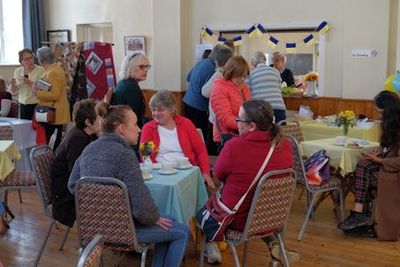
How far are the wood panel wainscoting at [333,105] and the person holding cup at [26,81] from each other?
3.26 m

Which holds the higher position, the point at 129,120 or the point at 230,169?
the point at 129,120

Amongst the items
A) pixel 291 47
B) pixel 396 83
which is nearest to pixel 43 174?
pixel 396 83

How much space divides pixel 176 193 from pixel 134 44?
17.5 feet

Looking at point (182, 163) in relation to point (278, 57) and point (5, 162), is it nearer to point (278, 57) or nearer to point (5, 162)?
point (5, 162)

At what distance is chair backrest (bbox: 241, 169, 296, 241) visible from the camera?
99.6 inches

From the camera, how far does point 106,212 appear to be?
2467mm

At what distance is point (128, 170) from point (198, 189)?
0.87m

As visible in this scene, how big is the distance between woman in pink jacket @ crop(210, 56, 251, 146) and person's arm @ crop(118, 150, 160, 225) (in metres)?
1.61

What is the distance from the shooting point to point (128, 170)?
245 cm

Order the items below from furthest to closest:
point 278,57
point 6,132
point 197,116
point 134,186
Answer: point 278,57 → point 197,116 → point 6,132 → point 134,186

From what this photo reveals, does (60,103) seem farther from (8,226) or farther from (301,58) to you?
(301,58)

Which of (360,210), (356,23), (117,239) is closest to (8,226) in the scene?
(117,239)

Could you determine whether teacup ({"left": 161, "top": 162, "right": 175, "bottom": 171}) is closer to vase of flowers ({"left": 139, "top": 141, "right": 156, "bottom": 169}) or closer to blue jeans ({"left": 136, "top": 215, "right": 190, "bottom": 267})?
vase of flowers ({"left": 139, "top": 141, "right": 156, "bottom": 169})

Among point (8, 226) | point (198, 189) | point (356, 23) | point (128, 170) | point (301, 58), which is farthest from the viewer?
point (301, 58)
